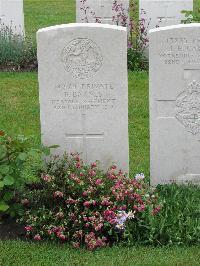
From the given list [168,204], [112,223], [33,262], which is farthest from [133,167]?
[33,262]

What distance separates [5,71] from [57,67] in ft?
16.5

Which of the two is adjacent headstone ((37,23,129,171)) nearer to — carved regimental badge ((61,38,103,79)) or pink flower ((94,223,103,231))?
carved regimental badge ((61,38,103,79))

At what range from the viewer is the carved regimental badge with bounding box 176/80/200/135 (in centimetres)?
659

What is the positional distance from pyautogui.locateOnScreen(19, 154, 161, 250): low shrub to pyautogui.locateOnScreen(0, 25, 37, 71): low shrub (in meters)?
5.50

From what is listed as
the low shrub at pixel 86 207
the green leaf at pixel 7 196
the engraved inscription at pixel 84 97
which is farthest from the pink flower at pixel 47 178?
the engraved inscription at pixel 84 97

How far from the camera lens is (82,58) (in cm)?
634

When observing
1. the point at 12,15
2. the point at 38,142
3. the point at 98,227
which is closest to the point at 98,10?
the point at 12,15

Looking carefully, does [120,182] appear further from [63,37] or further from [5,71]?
[5,71]

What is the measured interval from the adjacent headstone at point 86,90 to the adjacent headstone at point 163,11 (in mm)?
5512

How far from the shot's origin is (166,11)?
1176cm

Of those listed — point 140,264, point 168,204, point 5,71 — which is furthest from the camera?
point 5,71

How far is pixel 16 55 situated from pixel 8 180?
5.99 meters

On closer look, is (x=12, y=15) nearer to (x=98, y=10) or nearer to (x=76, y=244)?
(x=98, y=10)

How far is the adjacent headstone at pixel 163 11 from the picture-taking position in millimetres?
11672
